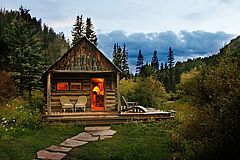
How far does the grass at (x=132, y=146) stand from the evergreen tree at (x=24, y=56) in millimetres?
13411

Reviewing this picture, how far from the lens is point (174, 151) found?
10102mm

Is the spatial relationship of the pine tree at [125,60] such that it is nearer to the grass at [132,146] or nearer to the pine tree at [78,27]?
the pine tree at [78,27]

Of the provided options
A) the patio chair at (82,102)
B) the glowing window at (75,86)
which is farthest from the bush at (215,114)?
the glowing window at (75,86)

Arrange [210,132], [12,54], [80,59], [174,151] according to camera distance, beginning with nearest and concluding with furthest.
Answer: [210,132]
[174,151]
[80,59]
[12,54]

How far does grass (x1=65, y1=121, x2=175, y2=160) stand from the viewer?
959cm

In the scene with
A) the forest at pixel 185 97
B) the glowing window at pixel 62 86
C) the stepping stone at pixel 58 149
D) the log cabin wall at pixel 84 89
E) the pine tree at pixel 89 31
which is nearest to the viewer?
the forest at pixel 185 97

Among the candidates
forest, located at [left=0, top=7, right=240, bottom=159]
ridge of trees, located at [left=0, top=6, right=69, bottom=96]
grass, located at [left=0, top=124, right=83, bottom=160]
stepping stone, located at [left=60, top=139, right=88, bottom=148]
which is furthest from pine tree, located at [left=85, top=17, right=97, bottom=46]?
stepping stone, located at [left=60, top=139, right=88, bottom=148]

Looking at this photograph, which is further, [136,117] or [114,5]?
[114,5]

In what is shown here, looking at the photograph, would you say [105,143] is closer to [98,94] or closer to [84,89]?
[84,89]

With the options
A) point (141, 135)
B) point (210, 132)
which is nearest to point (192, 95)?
point (210, 132)

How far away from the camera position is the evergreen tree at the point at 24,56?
25766 mm

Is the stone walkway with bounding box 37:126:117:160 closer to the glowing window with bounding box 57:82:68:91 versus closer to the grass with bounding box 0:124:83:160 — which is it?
the grass with bounding box 0:124:83:160

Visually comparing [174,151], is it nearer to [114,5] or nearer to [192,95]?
[192,95]

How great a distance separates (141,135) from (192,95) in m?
4.99
